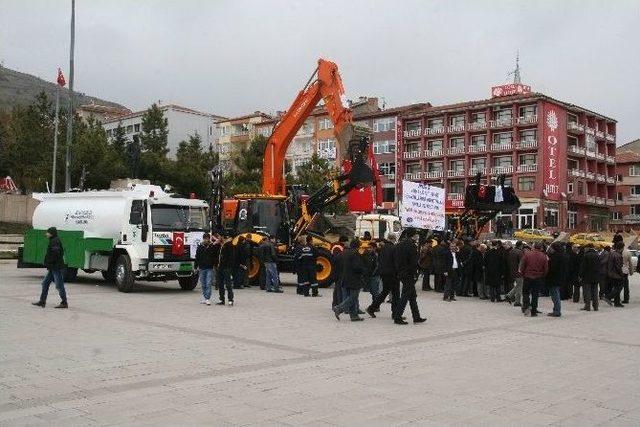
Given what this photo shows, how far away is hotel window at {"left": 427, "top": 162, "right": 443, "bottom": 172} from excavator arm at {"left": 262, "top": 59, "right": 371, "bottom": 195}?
176ft

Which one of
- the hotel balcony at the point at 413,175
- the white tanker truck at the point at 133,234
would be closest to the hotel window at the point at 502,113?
the hotel balcony at the point at 413,175

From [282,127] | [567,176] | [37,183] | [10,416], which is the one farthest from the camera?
[567,176]

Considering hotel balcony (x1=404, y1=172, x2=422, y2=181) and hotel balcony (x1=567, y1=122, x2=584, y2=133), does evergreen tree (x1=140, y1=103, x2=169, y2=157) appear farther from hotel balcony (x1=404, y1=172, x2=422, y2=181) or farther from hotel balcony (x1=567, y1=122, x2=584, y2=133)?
hotel balcony (x1=567, y1=122, x2=584, y2=133)

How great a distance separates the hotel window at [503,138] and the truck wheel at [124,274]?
A: 58769 mm

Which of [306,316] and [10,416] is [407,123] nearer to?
[306,316]

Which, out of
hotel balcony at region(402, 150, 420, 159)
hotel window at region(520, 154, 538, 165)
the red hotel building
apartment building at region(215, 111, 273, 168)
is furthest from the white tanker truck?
apartment building at region(215, 111, 273, 168)

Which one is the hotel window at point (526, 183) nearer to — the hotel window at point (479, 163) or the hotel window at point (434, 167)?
the hotel window at point (479, 163)

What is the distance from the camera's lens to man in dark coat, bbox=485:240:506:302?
62.8ft

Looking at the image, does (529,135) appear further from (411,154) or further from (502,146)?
(411,154)

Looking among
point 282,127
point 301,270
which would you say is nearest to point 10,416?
point 301,270

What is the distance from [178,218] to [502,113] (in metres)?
59.0

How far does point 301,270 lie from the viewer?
19.5m

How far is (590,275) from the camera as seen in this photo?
1725 centimetres

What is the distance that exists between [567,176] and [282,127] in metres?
55.1
